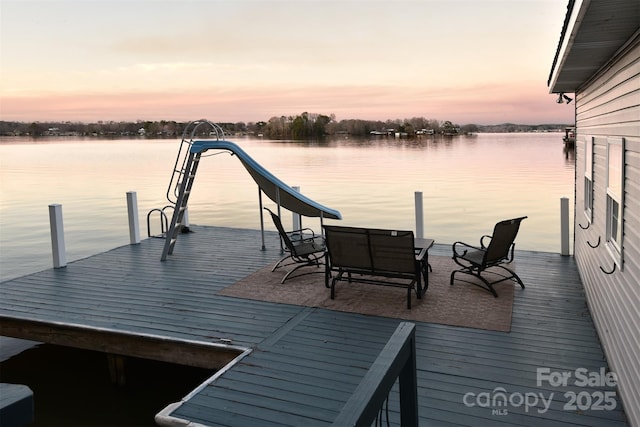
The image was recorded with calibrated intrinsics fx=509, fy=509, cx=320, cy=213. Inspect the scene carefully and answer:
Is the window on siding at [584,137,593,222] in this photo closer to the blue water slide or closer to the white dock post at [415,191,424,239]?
the white dock post at [415,191,424,239]

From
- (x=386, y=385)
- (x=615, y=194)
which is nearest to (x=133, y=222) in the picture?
(x=615, y=194)

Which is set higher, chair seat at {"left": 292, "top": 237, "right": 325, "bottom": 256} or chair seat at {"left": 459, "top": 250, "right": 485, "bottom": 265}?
chair seat at {"left": 292, "top": 237, "right": 325, "bottom": 256}

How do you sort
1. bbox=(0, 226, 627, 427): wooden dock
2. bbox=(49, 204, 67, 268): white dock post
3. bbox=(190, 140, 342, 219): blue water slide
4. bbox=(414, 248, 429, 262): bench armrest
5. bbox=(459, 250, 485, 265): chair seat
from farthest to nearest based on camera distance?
1. bbox=(190, 140, 342, 219): blue water slide
2. bbox=(49, 204, 67, 268): white dock post
3. bbox=(459, 250, 485, 265): chair seat
4. bbox=(414, 248, 429, 262): bench armrest
5. bbox=(0, 226, 627, 427): wooden dock

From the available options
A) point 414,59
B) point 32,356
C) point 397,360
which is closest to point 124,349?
point 32,356

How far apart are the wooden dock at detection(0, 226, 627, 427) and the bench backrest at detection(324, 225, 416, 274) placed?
2.02 feet

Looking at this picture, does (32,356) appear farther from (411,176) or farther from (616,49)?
(411,176)

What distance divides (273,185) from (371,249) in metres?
2.61

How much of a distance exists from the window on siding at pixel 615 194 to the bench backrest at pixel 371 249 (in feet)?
5.70

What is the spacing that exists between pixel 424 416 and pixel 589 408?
110 centimetres

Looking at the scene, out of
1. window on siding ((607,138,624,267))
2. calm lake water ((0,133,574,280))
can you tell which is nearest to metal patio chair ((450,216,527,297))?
window on siding ((607,138,624,267))

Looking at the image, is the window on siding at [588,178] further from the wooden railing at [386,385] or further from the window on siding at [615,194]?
the wooden railing at [386,385]

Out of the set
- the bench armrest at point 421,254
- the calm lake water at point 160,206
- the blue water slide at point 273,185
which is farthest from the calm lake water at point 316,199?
the bench armrest at point 421,254

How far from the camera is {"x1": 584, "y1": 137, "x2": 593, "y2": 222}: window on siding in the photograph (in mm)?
5570

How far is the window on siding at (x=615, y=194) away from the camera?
3.53 m
